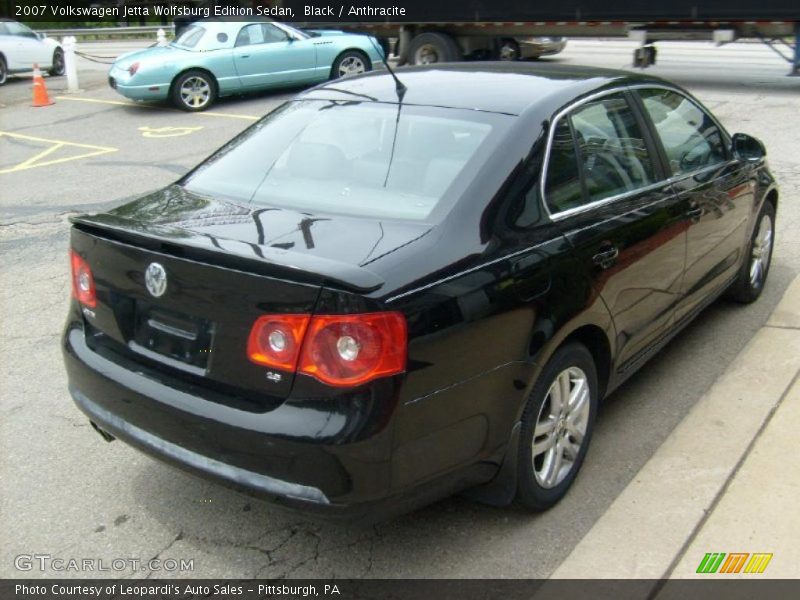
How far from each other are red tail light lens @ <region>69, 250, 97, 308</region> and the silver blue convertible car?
1113cm

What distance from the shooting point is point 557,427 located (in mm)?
3492

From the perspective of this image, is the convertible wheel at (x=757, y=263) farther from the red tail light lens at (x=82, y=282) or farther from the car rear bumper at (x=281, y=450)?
the red tail light lens at (x=82, y=282)

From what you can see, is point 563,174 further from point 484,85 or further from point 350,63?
point 350,63

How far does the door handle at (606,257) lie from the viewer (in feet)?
11.7

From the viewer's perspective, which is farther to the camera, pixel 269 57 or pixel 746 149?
pixel 269 57

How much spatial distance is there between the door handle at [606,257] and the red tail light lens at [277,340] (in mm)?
1380

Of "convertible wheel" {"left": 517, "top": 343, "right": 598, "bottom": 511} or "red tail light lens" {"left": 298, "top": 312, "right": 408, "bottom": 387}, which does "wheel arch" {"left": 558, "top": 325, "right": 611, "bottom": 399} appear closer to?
"convertible wheel" {"left": 517, "top": 343, "right": 598, "bottom": 511}

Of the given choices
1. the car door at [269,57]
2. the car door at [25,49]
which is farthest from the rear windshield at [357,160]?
the car door at [25,49]

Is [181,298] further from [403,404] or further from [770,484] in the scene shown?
[770,484]

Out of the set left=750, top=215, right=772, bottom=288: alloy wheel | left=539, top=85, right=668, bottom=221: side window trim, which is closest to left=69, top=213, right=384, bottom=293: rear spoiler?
left=539, top=85, right=668, bottom=221: side window trim

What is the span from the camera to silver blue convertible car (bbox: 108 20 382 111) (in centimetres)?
1423

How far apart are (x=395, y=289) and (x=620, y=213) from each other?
1.47 meters

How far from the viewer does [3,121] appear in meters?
14.3

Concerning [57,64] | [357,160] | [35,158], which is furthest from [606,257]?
[57,64]
